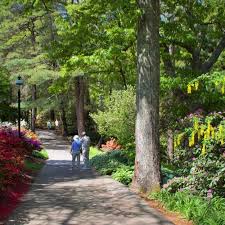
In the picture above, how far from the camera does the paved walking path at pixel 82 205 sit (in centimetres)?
934

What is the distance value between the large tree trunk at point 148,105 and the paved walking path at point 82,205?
2.37ft

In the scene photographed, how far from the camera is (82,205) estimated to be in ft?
36.1

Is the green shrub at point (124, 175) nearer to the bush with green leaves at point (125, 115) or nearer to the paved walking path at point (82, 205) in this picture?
the paved walking path at point (82, 205)

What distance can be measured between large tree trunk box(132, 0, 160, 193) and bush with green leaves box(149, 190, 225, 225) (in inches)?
30.1

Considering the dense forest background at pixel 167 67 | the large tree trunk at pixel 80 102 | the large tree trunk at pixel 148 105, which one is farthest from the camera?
the large tree trunk at pixel 80 102

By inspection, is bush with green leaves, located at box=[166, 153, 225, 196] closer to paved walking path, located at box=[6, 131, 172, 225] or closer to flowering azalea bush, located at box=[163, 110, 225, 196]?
flowering azalea bush, located at box=[163, 110, 225, 196]

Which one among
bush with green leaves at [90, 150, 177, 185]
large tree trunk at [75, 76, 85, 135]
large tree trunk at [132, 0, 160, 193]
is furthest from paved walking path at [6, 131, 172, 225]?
large tree trunk at [75, 76, 85, 135]

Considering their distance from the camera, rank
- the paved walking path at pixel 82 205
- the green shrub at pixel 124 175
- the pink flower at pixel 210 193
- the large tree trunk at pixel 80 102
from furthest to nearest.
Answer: the large tree trunk at pixel 80 102, the green shrub at pixel 124 175, the pink flower at pixel 210 193, the paved walking path at pixel 82 205

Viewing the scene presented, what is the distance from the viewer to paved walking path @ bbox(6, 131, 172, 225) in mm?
9344

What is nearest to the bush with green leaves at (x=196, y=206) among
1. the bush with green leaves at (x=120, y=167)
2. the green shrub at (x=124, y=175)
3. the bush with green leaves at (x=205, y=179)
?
the bush with green leaves at (x=205, y=179)

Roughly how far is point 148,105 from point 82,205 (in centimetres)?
332

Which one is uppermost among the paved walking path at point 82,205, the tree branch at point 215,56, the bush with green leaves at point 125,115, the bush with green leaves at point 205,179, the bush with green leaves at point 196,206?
the tree branch at point 215,56

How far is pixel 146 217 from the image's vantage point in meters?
9.62

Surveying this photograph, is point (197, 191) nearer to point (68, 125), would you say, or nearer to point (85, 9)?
point (85, 9)
